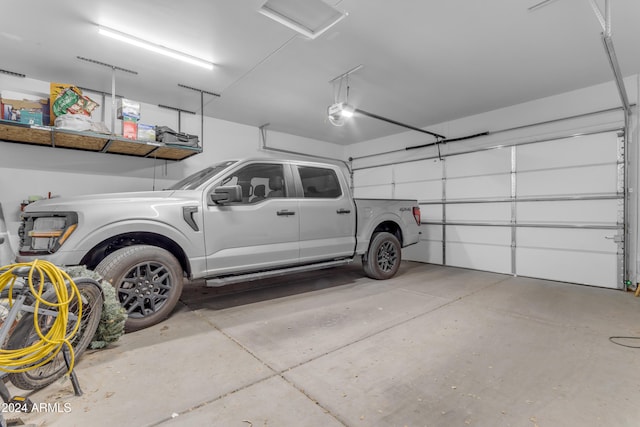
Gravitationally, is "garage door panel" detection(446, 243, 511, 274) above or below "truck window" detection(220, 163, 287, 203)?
below

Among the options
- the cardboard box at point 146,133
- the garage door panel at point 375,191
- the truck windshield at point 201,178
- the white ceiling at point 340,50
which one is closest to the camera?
the white ceiling at point 340,50

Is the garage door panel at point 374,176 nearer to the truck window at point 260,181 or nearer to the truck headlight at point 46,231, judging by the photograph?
the truck window at point 260,181

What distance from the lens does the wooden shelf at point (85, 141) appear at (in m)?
3.71

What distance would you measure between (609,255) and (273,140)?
6.93 metres

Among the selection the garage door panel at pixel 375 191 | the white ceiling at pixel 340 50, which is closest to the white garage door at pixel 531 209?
the garage door panel at pixel 375 191

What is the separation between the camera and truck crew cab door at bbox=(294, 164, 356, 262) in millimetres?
3805

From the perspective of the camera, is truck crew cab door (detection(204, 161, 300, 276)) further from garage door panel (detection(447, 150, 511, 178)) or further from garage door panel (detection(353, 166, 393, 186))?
garage door panel (detection(353, 166, 393, 186))

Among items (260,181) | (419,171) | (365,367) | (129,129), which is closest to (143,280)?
(260,181)

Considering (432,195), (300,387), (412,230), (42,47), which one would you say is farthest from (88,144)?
(432,195)

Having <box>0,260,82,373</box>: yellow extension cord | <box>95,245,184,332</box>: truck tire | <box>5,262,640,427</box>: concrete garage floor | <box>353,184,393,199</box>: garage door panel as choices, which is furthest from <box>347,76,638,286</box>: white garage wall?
<box>0,260,82,373</box>: yellow extension cord

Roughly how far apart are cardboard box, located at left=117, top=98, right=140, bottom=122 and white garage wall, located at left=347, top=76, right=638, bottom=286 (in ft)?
19.5

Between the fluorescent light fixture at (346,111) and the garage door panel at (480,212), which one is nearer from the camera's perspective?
the fluorescent light fixture at (346,111)

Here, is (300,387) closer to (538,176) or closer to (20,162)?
(20,162)

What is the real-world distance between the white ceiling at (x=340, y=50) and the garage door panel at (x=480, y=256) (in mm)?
2918
